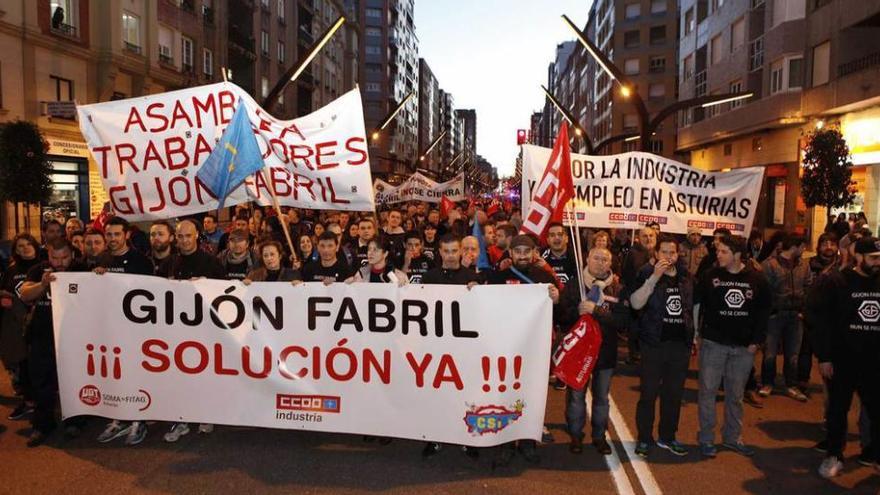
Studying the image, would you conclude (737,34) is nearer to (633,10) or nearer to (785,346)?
(785,346)

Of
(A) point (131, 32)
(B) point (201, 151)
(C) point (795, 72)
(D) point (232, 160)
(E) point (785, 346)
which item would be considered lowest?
(E) point (785, 346)

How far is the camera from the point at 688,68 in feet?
119

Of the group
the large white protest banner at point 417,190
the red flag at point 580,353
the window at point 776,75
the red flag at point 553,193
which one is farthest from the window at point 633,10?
the red flag at point 580,353

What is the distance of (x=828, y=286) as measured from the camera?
212 inches

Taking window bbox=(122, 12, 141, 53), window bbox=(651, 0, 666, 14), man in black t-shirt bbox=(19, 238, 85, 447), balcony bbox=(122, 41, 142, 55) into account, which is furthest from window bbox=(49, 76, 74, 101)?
window bbox=(651, 0, 666, 14)

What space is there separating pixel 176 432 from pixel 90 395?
86cm

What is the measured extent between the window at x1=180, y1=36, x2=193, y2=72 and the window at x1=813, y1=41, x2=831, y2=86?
89.1ft

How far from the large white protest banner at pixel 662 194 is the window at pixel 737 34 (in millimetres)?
22005

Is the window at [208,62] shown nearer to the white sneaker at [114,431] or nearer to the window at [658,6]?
the white sneaker at [114,431]

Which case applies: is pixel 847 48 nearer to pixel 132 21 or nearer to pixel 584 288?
pixel 584 288

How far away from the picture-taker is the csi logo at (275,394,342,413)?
545cm

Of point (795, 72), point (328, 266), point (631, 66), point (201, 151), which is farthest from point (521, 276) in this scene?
point (631, 66)

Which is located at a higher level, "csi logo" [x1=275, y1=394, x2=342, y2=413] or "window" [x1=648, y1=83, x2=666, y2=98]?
"window" [x1=648, y1=83, x2=666, y2=98]

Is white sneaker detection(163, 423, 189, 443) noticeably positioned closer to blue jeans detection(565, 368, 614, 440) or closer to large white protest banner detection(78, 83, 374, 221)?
large white protest banner detection(78, 83, 374, 221)
